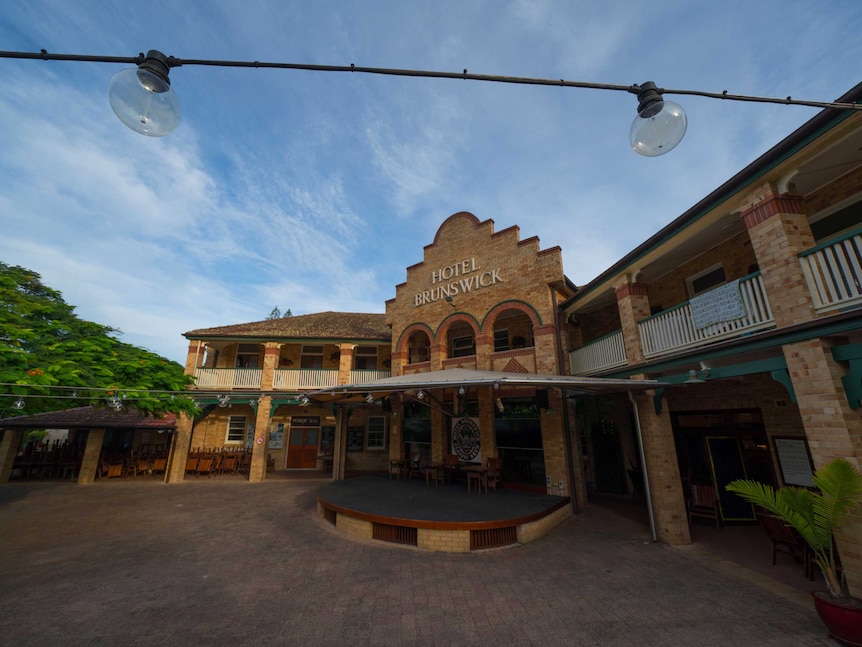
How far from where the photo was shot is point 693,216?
700cm

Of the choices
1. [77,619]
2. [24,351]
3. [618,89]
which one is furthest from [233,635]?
[24,351]

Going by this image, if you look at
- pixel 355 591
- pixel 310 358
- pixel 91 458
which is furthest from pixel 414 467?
pixel 91 458

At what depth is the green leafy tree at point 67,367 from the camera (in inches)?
282

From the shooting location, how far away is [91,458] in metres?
13.9

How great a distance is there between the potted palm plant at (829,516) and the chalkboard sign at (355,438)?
1521 centimetres

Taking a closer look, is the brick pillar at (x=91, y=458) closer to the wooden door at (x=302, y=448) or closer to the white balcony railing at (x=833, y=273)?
the wooden door at (x=302, y=448)

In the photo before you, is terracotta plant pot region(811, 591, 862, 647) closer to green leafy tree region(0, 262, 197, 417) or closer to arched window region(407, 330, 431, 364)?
green leafy tree region(0, 262, 197, 417)

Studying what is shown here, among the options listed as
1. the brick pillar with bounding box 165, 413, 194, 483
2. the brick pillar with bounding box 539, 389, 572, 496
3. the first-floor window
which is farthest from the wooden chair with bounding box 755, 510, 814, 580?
the first-floor window

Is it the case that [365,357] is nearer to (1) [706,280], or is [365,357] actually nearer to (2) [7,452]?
(1) [706,280]

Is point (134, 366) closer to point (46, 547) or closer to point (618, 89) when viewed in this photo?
point (46, 547)

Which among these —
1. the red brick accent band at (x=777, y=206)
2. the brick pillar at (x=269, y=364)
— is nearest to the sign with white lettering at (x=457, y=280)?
the brick pillar at (x=269, y=364)

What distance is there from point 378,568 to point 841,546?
22.9ft

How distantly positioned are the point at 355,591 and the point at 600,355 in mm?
8752

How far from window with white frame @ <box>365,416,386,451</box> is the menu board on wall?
1426 cm
